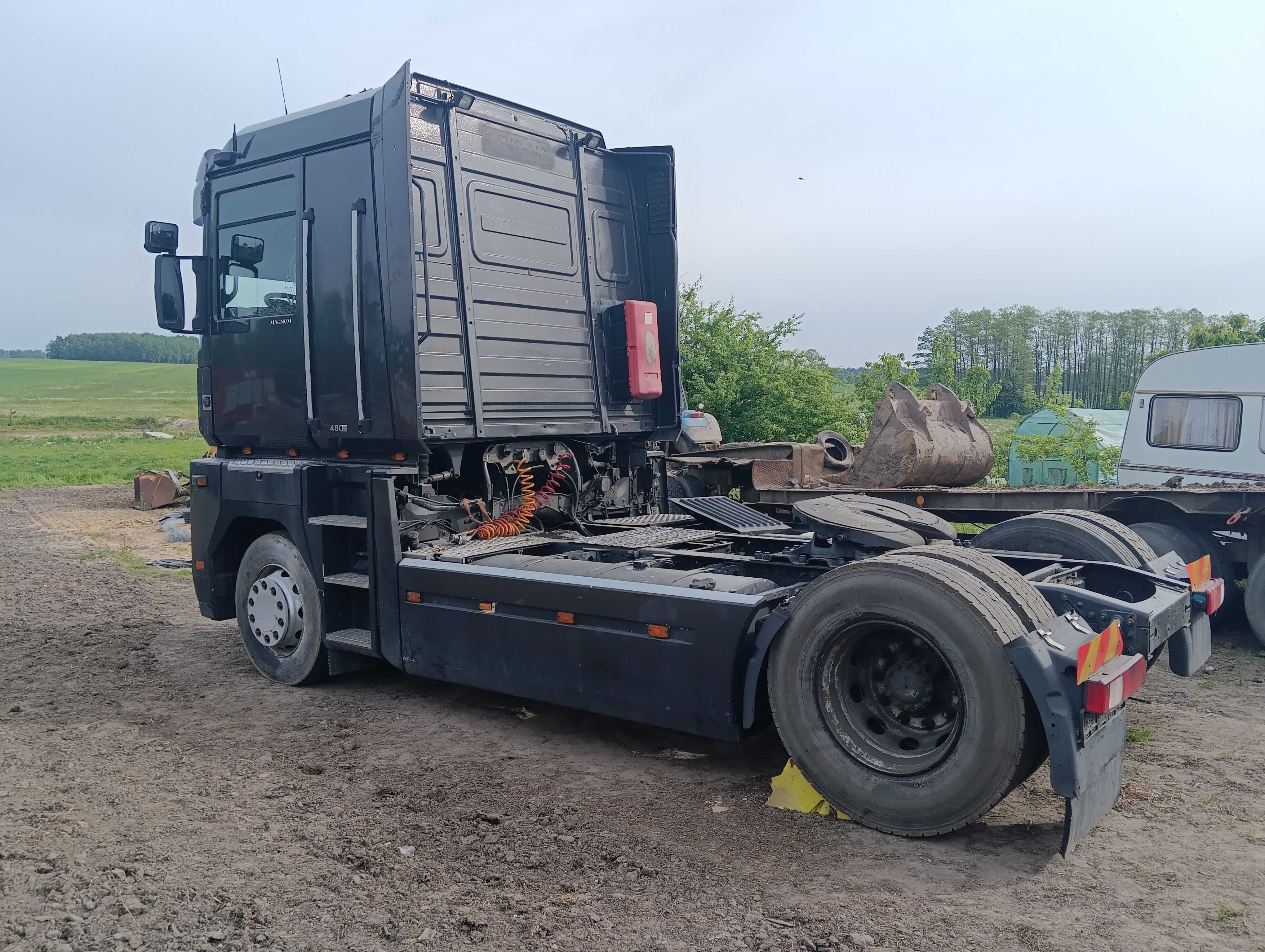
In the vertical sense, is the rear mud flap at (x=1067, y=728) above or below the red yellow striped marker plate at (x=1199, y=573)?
below

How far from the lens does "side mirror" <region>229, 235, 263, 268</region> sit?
6590 millimetres

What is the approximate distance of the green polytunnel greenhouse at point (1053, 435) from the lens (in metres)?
19.5

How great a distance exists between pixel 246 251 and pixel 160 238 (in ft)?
1.83

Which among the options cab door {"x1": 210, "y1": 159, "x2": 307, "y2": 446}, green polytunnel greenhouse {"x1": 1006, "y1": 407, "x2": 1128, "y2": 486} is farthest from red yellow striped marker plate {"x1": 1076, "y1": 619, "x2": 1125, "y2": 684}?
green polytunnel greenhouse {"x1": 1006, "y1": 407, "x2": 1128, "y2": 486}

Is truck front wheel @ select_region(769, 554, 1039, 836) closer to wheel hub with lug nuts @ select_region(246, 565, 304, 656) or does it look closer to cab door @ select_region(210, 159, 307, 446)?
wheel hub with lug nuts @ select_region(246, 565, 304, 656)

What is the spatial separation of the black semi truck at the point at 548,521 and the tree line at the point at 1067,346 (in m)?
37.1

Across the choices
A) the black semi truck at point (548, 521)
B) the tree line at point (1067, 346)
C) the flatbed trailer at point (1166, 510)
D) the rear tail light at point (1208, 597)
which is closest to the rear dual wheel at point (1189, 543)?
the flatbed trailer at point (1166, 510)

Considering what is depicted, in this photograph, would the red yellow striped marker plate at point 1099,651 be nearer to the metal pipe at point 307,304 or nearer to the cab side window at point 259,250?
the metal pipe at point 307,304

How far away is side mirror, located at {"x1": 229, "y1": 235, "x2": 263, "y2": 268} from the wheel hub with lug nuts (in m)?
2.05

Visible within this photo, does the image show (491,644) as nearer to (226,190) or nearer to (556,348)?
(556,348)

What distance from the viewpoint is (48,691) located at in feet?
20.9

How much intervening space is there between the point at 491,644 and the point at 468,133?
3.11 meters

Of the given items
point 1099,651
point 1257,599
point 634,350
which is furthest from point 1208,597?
point 634,350

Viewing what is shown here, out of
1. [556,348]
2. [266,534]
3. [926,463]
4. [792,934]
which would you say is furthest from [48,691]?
[926,463]
